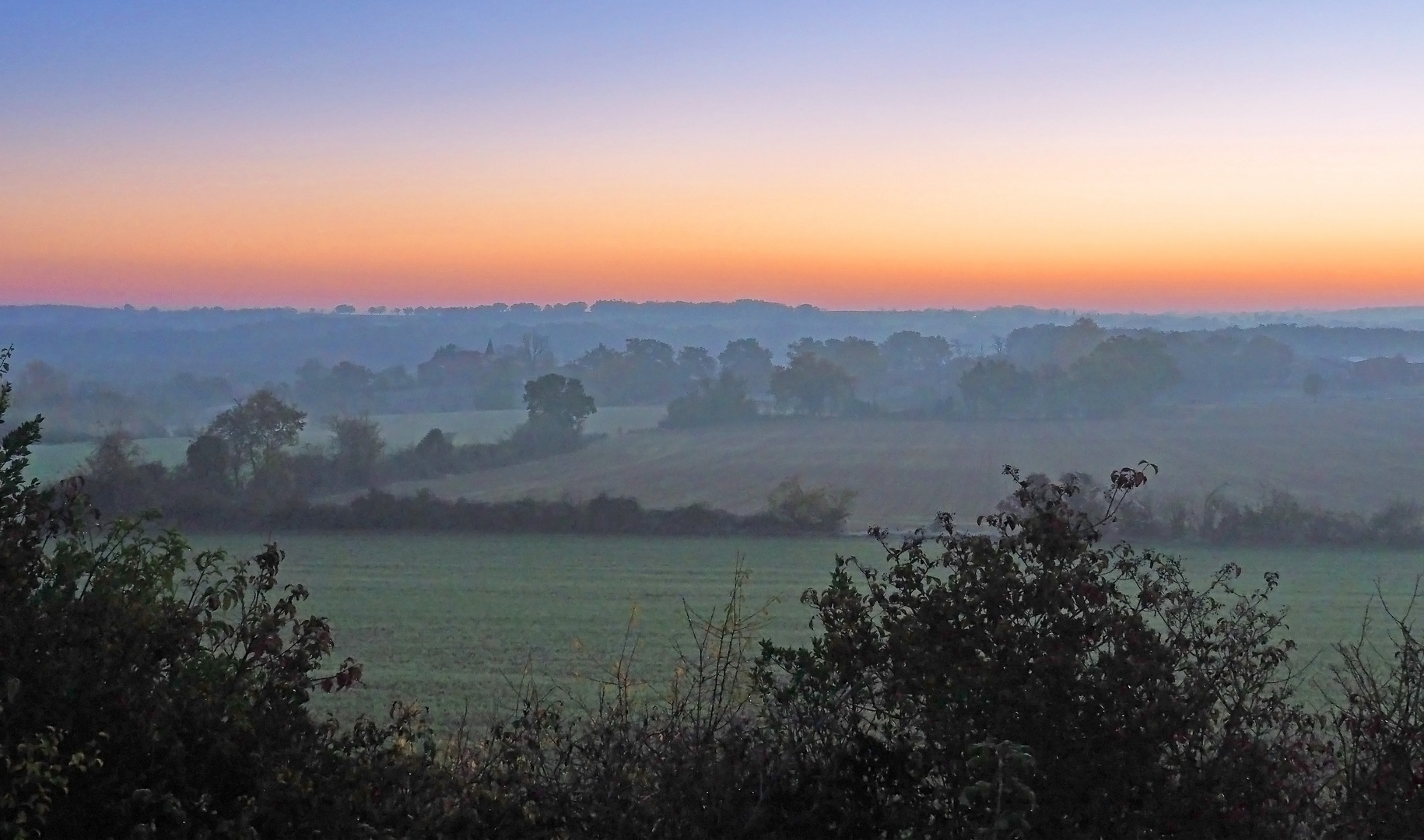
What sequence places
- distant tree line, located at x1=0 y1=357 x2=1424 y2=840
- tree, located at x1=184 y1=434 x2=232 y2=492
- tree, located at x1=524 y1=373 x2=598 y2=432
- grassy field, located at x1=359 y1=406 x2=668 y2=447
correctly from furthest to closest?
tree, located at x1=524 y1=373 x2=598 y2=432, grassy field, located at x1=359 y1=406 x2=668 y2=447, tree, located at x1=184 y1=434 x2=232 y2=492, distant tree line, located at x1=0 y1=357 x2=1424 y2=840

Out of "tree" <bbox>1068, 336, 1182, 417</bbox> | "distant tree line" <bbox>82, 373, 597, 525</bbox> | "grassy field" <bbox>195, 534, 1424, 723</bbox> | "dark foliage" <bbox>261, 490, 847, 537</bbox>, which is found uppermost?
"tree" <bbox>1068, 336, 1182, 417</bbox>

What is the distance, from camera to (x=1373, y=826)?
15.8 ft

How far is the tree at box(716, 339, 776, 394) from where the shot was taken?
8794 cm

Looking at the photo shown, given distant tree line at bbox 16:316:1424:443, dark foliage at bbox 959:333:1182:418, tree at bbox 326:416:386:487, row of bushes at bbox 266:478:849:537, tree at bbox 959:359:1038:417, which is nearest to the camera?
row of bushes at bbox 266:478:849:537

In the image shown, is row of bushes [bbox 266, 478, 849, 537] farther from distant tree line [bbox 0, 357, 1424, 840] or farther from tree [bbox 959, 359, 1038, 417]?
tree [bbox 959, 359, 1038, 417]

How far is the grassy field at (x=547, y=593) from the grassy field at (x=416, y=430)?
11920 millimetres

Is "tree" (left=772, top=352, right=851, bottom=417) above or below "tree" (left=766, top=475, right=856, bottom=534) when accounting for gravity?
above

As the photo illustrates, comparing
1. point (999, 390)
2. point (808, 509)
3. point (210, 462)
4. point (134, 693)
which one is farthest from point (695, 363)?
point (134, 693)

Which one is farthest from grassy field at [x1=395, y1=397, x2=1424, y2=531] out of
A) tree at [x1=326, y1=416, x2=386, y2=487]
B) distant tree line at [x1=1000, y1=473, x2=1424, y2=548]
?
distant tree line at [x1=1000, y1=473, x2=1424, y2=548]

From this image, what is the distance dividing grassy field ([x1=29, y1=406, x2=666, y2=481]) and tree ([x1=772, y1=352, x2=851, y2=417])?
9481mm

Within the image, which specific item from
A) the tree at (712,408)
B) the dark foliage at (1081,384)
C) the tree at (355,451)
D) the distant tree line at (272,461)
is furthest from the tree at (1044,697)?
the tree at (712,408)

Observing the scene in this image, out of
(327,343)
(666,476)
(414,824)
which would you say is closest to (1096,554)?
(414,824)

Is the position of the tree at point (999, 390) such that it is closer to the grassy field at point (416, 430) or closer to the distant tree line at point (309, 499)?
the grassy field at point (416, 430)

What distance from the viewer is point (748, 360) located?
9631cm
